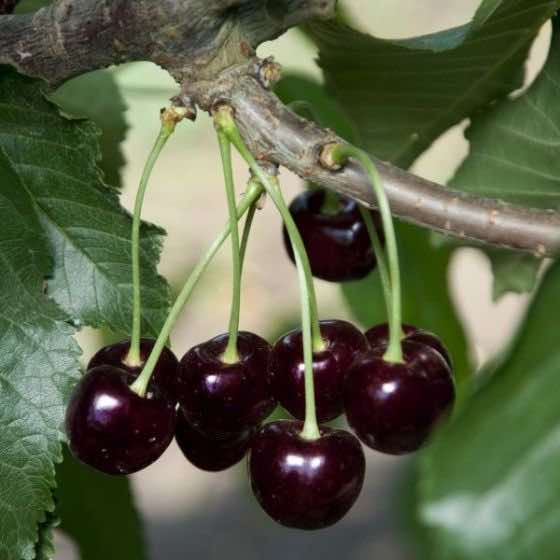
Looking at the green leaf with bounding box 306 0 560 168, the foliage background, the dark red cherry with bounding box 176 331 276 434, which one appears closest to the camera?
the dark red cherry with bounding box 176 331 276 434

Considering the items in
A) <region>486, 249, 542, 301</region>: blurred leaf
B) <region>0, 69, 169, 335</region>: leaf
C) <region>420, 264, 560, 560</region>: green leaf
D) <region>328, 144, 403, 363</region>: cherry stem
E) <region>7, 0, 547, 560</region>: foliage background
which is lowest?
<region>7, 0, 547, 560</region>: foliage background

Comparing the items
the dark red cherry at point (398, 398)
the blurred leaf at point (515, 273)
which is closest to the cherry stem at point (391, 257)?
the dark red cherry at point (398, 398)

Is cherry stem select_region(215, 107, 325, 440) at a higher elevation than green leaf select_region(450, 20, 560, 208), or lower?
higher

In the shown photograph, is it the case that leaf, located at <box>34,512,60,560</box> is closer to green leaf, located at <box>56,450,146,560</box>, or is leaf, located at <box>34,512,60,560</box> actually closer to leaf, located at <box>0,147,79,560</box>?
leaf, located at <box>0,147,79,560</box>

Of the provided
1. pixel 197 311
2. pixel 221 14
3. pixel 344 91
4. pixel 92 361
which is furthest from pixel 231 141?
pixel 197 311

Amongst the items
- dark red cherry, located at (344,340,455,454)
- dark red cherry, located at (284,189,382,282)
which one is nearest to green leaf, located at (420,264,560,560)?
dark red cherry, located at (344,340,455,454)

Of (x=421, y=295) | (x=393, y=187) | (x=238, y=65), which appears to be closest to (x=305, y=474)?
(x=393, y=187)

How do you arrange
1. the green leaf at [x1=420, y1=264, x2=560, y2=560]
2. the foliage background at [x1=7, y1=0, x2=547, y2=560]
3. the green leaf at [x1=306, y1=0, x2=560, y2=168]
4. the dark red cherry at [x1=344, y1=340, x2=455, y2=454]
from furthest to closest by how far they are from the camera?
the foliage background at [x1=7, y1=0, x2=547, y2=560]
the green leaf at [x1=306, y1=0, x2=560, y2=168]
the dark red cherry at [x1=344, y1=340, x2=455, y2=454]
the green leaf at [x1=420, y1=264, x2=560, y2=560]
